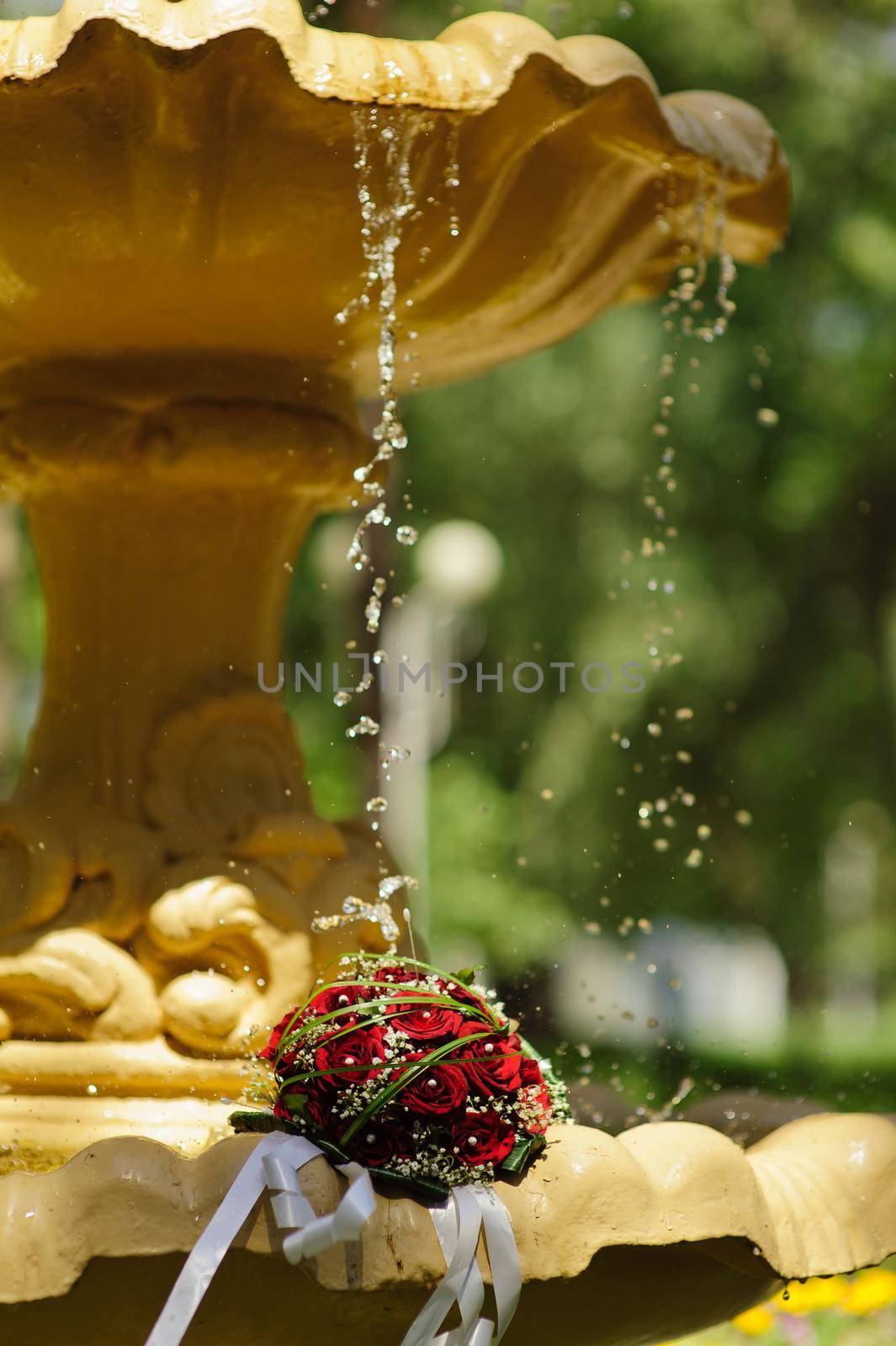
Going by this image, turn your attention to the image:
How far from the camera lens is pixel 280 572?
2891 mm

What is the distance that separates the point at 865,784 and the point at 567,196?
19.3 ft

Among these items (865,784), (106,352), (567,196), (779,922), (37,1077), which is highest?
(567,196)

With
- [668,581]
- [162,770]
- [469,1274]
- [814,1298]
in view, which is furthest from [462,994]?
[668,581]

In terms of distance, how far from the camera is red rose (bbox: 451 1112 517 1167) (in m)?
1.77

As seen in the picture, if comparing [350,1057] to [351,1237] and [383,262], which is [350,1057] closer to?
[351,1237]

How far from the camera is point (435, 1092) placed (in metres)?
1.79

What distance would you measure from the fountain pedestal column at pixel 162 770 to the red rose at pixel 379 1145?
0.77 m

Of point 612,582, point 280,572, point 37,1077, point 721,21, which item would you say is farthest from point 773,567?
point 37,1077

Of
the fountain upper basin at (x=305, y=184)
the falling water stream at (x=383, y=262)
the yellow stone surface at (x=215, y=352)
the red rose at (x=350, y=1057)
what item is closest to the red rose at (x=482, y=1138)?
the red rose at (x=350, y=1057)

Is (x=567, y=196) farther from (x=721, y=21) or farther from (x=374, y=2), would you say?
(x=721, y=21)

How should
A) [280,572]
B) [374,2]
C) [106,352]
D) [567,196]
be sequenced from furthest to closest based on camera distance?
[374,2] → [280,572] → [106,352] → [567,196]

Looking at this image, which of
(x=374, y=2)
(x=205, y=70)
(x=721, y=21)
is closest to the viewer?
(x=205, y=70)

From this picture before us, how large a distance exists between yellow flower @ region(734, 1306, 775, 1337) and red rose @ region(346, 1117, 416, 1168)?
186 centimetres

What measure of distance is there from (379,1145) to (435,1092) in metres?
0.08
